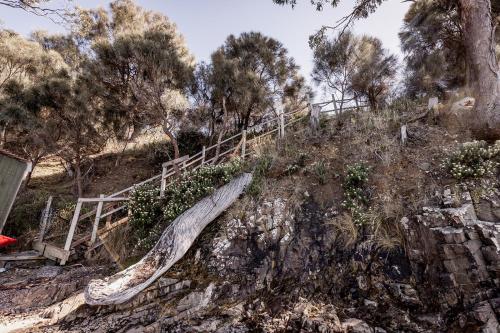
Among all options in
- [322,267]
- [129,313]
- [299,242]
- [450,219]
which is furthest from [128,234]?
[450,219]

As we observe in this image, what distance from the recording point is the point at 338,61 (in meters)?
11.7

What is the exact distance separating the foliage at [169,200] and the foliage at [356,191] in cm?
285

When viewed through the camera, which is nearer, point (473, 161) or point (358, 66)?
point (473, 161)

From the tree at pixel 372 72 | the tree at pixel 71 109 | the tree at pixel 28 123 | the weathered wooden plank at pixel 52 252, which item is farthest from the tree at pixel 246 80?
the weathered wooden plank at pixel 52 252

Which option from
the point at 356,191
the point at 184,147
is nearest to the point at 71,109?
the point at 184,147

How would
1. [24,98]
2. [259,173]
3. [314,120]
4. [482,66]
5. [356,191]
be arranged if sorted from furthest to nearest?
[24,98], [314,120], [259,173], [482,66], [356,191]

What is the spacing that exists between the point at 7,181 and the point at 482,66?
13.2 m

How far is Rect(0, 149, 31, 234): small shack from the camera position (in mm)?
7921

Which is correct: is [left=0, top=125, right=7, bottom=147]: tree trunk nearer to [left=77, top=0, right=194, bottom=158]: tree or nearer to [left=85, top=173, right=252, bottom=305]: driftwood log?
[left=77, top=0, right=194, bottom=158]: tree

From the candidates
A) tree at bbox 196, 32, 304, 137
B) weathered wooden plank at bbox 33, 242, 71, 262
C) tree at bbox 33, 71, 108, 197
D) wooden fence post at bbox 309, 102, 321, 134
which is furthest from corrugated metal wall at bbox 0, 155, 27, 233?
wooden fence post at bbox 309, 102, 321, 134

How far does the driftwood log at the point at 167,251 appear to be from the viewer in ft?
15.0

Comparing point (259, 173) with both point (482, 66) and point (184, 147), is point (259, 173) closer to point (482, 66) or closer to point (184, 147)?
point (482, 66)

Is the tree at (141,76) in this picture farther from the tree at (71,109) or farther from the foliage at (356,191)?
the foliage at (356,191)

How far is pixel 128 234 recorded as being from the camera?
7141mm
